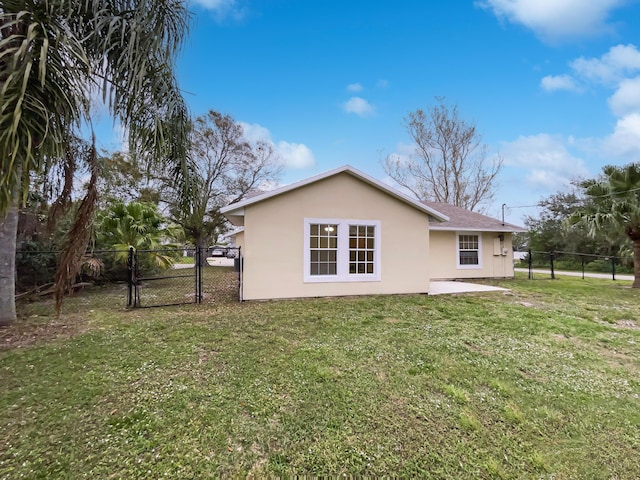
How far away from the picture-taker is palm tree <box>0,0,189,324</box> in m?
2.55

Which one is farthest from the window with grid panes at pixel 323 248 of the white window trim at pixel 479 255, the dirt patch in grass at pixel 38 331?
the white window trim at pixel 479 255

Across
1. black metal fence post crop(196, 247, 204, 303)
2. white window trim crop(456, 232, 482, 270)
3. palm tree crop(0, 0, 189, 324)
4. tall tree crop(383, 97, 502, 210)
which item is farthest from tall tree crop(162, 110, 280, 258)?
palm tree crop(0, 0, 189, 324)

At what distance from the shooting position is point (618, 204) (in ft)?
36.7

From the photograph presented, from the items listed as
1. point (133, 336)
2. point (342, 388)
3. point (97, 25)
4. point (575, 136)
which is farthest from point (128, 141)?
point (575, 136)

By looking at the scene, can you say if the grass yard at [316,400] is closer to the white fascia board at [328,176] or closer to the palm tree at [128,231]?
the white fascia board at [328,176]

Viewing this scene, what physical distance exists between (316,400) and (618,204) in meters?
13.9

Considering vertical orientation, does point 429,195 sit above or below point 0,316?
above

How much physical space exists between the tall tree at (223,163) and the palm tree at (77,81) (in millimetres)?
17182

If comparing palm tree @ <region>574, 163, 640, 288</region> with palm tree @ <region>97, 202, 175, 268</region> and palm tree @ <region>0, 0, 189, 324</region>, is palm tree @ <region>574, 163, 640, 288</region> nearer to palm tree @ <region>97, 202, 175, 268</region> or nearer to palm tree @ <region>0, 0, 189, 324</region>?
palm tree @ <region>0, 0, 189, 324</region>

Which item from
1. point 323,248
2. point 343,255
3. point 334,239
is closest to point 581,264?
point 343,255

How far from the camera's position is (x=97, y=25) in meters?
3.58

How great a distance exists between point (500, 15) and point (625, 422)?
13.5 m

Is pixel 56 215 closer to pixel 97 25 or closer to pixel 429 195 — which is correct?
pixel 97 25

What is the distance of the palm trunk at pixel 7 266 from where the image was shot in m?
5.38
